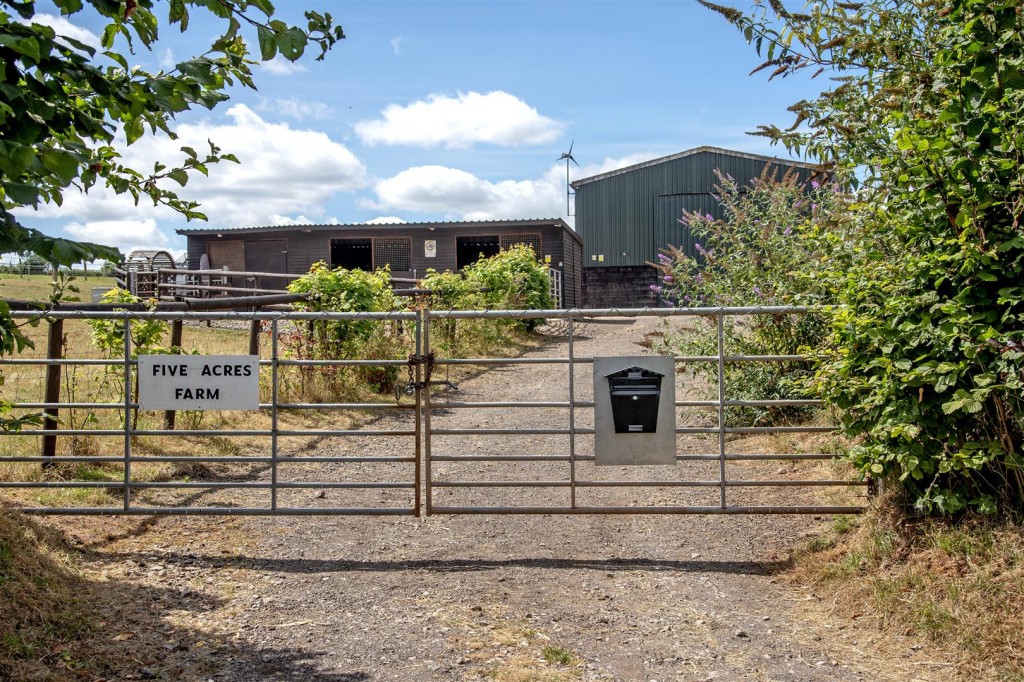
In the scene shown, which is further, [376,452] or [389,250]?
[389,250]

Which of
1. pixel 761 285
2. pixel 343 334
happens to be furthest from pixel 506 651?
pixel 343 334

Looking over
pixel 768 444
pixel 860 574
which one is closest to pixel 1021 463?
pixel 860 574

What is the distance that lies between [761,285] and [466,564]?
17.3ft

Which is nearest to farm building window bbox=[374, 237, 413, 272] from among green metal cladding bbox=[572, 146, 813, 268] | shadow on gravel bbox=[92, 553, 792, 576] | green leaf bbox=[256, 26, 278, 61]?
green metal cladding bbox=[572, 146, 813, 268]

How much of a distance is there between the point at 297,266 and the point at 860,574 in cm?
3006

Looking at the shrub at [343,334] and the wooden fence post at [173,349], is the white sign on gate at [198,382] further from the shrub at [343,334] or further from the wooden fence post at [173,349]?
the shrub at [343,334]

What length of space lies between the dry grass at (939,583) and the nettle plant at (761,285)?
10.1ft

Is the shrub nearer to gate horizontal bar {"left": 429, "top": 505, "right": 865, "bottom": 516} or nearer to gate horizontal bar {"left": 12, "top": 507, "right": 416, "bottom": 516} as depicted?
gate horizontal bar {"left": 12, "top": 507, "right": 416, "bottom": 516}

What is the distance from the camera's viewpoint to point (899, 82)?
6230 mm

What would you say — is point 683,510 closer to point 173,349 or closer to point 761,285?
point 761,285

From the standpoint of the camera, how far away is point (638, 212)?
36344 mm

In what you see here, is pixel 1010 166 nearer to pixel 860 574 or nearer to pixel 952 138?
pixel 952 138

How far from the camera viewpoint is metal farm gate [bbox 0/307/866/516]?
6734 mm

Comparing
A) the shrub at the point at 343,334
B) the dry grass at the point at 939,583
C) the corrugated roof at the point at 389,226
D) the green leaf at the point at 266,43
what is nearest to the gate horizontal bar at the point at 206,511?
the dry grass at the point at 939,583
